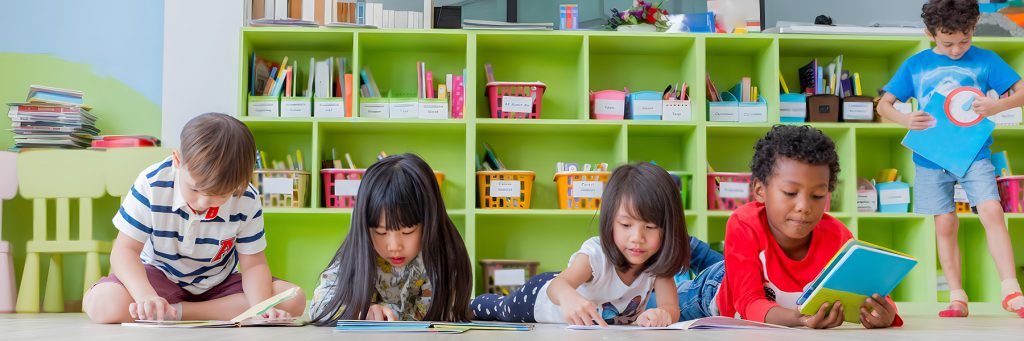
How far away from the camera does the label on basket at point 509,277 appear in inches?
133

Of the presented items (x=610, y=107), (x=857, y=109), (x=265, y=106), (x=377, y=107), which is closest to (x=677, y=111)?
(x=610, y=107)

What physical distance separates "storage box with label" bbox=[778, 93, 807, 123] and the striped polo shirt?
7.05 feet

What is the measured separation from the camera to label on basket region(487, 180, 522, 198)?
3311 millimetres

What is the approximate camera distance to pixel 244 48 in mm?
3299

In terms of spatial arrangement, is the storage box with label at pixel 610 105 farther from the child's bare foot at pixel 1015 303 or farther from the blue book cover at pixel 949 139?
the child's bare foot at pixel 1015 303

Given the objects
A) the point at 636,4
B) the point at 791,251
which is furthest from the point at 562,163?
the point at 791,251

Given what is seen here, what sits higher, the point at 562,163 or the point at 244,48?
the point at 244,48

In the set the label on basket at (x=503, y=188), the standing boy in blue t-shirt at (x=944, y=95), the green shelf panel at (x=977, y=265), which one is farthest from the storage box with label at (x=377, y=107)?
the green shelf panel at (x=977, y=265)

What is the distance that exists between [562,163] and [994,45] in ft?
5.69

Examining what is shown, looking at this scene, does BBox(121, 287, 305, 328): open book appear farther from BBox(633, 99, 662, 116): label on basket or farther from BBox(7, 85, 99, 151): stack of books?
BBox(633, 99, 662, 116): label on basket

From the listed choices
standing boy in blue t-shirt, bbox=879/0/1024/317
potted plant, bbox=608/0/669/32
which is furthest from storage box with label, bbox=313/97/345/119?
standing boy in blue t-shirt, bbox=879/0/1024/317

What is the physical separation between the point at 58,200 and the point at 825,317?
8.67ft

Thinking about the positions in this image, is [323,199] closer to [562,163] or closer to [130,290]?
[562,163]

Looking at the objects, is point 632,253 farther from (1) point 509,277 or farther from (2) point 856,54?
(2) point 856,54
